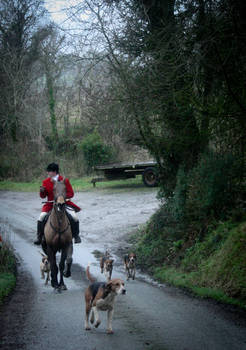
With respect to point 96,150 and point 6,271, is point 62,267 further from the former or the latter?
point 96,150

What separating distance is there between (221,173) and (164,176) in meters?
3.92

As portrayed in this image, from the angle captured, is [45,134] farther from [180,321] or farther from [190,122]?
[180,321]

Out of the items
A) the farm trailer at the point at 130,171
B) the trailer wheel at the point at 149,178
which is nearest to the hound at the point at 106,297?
the farm trailer at the point at 130,171

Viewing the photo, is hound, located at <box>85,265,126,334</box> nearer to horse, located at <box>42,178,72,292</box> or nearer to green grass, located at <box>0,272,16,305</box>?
green grass, located at <box>0,272,16,305</box>

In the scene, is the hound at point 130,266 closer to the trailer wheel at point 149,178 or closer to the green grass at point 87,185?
the green grass at point 87,185

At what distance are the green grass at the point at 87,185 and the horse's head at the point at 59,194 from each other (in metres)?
18.3

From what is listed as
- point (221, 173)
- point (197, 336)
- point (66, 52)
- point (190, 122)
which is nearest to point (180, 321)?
point (197, 336)

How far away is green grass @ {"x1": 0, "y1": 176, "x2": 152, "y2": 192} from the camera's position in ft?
100

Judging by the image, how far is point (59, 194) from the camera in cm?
994

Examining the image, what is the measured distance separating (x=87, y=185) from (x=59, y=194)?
23.2 metres

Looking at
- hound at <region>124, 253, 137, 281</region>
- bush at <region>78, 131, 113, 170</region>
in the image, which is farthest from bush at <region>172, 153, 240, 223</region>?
bush at <region>78, 131, 113, 170</region>

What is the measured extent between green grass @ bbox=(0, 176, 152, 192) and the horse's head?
60.1 feet

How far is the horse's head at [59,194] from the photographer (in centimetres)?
990

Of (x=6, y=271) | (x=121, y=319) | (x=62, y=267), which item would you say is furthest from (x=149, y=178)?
(x=121, y=319)
